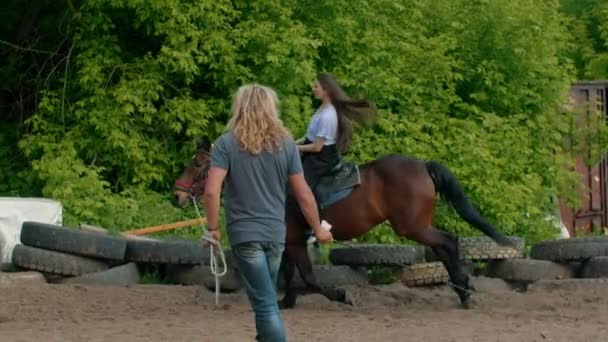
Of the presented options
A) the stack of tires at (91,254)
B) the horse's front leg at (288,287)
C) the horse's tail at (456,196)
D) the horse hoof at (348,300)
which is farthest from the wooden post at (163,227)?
the horse's tail at (456,196)

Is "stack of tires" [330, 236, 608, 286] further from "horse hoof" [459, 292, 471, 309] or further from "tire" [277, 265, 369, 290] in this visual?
"horse hoof" [459, 292, 471, 309]

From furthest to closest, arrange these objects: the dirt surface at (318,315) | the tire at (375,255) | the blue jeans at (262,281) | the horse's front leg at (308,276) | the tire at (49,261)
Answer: the tire at (375,255), the tire at (49,261), the horse's front leg at (308,276), the dirt surface at (318,315), the blue jeans at (262,281)

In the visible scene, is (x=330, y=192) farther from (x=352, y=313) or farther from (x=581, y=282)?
(x=581, y=282)

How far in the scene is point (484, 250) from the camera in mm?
13312

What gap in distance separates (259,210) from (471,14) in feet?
38.8

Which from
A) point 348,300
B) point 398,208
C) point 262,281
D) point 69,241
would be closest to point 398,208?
point 398,208

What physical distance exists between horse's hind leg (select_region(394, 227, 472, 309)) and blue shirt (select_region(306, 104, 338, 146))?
1.29 m

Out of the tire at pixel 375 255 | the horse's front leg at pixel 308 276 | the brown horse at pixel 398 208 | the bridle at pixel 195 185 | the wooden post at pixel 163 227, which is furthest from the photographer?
the wooden post at pixel 163 227

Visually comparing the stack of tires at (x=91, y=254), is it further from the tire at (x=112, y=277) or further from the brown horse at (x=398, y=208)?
the brown horse at (x=398, y=208)

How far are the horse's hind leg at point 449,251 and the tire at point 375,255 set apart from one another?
4.08 feet

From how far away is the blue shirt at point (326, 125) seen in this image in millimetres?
Result: 11305

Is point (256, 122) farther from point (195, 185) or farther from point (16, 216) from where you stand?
point (16, 216)

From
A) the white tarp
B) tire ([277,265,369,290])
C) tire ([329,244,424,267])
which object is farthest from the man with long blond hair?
the white tarp

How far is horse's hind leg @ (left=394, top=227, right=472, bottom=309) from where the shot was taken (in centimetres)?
1173
